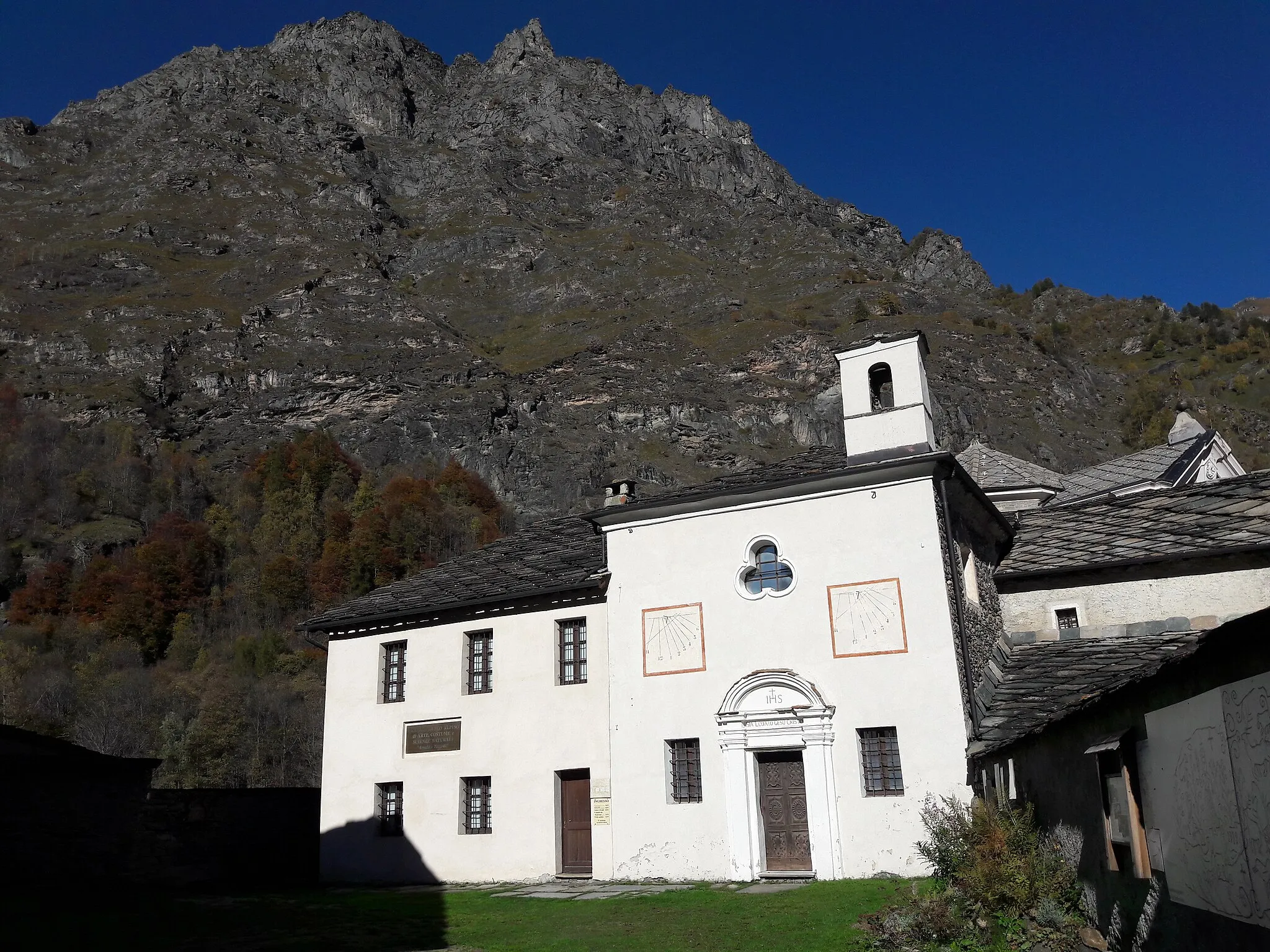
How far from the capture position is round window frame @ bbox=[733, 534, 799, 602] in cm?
1758

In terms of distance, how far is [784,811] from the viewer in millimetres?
16844

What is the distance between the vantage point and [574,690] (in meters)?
19.4

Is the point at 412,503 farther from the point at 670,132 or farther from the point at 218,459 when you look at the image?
the point at 670,132

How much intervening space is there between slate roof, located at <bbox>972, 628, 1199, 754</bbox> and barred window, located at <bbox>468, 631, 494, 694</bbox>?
9.76m

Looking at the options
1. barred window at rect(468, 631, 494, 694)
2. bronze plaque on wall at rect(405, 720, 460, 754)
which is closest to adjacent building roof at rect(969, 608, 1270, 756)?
barred window at rect(468, 631, 494, 694)

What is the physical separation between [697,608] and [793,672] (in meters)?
2.19

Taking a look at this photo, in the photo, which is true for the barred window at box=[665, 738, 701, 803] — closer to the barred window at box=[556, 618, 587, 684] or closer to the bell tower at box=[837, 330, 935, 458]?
the barred window at box=[556, 618, 587, 684]

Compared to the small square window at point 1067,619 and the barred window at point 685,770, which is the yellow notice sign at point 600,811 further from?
the small square window at point 1067,619

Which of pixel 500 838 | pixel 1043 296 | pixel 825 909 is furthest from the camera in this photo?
pixel 1043 296

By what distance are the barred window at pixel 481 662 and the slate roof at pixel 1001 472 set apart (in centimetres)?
1439

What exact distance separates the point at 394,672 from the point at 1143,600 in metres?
15.2

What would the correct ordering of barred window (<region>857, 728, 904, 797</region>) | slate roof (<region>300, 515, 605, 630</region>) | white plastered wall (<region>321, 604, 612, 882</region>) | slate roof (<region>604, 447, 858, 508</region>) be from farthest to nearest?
slate roof (<region>300, 515, 605, 630</region>)
white plastered wall (<region>321, 604, 612, 882</region>)
slate roof (<region>604, 447, 858, 508</region>)
barred window (<region>857, 728, 904, 797</region>)

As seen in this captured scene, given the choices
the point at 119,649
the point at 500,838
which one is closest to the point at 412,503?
the point at 119,649

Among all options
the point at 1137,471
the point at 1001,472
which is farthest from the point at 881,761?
the point at 1137,471
